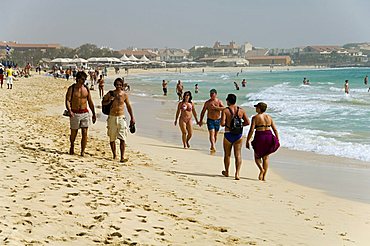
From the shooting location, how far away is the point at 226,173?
24.8 ft

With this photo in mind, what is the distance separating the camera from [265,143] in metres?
7.46

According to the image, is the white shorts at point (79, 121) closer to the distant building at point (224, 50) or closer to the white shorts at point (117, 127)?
the white shorts at point (117, 127)

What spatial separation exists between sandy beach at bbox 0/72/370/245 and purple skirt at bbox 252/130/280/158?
49 cm

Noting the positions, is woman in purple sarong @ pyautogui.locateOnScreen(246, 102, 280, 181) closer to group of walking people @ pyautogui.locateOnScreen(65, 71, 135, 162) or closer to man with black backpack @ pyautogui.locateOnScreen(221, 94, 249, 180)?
man with black backpack @ pyautogui.locateOnScreen(221, 94, 249, 180)

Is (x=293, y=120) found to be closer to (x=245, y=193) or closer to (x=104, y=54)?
(x=245, y=193)

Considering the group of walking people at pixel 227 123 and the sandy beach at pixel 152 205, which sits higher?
the group of walking people at pixel 227 123

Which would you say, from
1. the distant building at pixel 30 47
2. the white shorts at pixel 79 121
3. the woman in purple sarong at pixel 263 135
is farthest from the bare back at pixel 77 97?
the distant building at pixel 30 47

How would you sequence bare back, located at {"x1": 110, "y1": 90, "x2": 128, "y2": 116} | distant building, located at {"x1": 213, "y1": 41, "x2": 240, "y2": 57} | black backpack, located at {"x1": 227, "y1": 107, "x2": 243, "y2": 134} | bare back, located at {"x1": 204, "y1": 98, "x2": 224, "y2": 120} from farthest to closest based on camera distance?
distant building, located at {"x1": 213, "y1": 41, "x2": 240, "y2": 57}
bare back, located at {"x1": 204, "y1": 98, "x2": 224, "y2": 120}
bare back, located at {"x1": 110, "y1": 90, "x2": 128, "y2": 116}
black backpack, located at {"x1": 227, "y1": 107, "x2": 243, "y2": 134}

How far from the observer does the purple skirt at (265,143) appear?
24.5 feet

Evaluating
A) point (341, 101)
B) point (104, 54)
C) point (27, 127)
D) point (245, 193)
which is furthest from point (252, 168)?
point (104, 54)

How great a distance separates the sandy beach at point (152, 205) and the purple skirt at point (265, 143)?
486 mm

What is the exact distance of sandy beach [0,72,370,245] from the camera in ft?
13.6

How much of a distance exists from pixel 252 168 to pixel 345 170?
5.55 ft

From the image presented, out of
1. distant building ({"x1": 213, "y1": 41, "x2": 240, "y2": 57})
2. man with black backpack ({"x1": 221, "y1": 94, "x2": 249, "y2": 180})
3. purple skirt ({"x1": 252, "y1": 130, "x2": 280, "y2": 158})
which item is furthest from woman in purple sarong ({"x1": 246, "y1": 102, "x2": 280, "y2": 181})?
distant building ({"x1": 213, "y1": 41, "x2": 240, "y2": 57})
